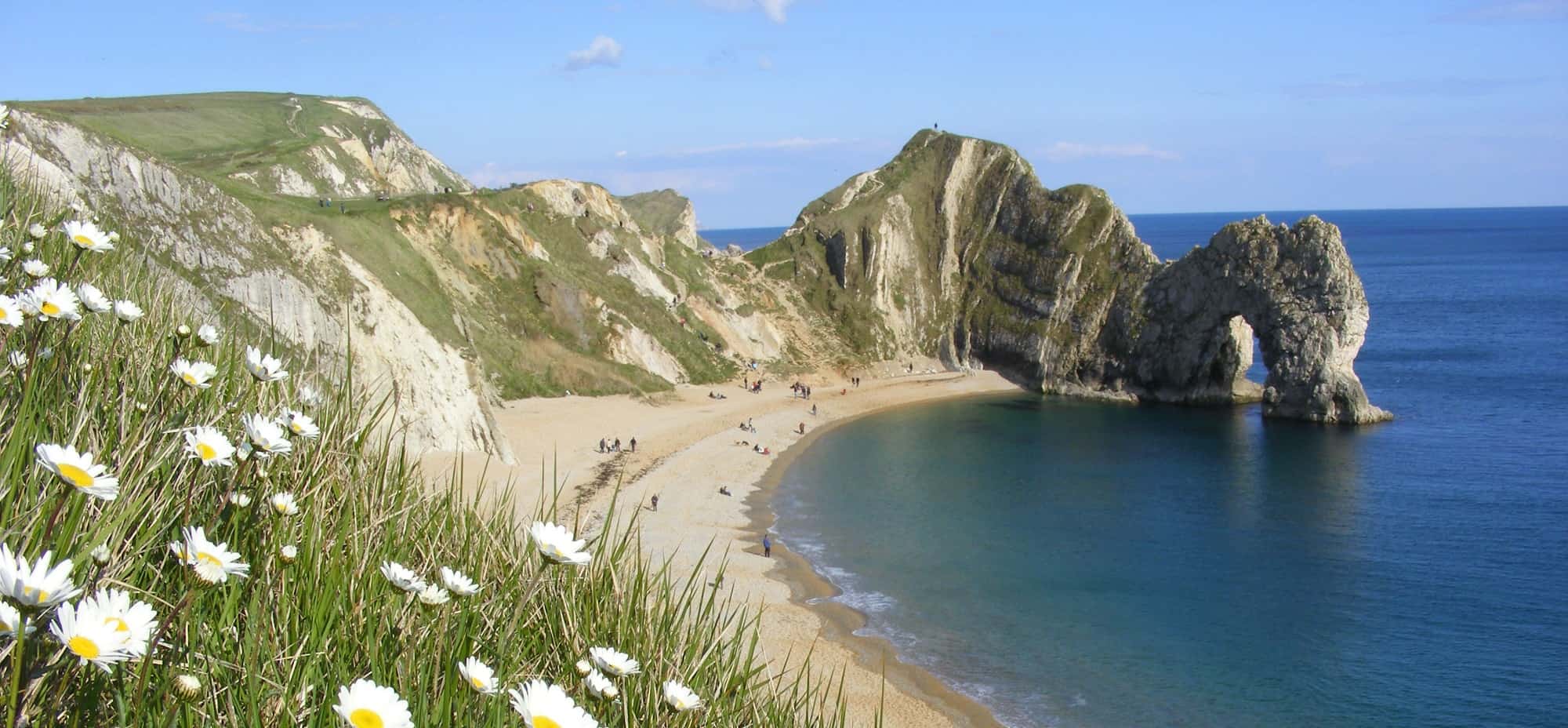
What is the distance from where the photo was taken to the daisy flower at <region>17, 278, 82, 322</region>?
16.9 ft

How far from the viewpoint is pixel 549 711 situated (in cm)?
393

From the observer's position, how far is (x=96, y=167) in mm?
31266

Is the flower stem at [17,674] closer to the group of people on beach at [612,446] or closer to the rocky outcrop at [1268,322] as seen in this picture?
the group of people on beach at [612,446]

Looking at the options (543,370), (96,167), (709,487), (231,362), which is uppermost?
(96,167)

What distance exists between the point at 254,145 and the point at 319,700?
77.4 meters

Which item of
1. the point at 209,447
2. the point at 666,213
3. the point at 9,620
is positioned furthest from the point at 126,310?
the point at 666,213

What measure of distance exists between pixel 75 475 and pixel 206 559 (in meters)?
0.72

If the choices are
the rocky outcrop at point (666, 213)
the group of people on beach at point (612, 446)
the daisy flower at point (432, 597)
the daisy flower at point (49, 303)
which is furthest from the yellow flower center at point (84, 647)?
the rocky outcrop at point (666, 213)

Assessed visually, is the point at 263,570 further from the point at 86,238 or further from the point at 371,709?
the point at 86,238

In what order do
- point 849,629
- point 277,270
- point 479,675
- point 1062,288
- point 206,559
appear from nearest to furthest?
point 206,559 → point 479,675 → point 849,629 → point 277,270 → point 1062,288

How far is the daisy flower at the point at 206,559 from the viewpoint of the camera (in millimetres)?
4039

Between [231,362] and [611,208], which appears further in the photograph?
[611,208]

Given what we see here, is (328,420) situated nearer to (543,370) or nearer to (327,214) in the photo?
(327,214)

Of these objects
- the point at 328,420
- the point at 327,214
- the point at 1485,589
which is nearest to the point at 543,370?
the point at 327,214
